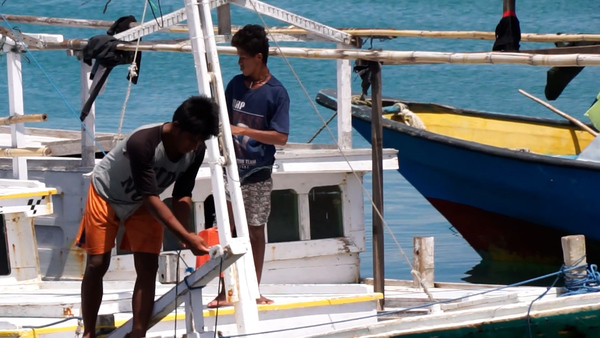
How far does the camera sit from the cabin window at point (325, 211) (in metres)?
7.95

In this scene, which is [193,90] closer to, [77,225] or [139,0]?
[139,0]

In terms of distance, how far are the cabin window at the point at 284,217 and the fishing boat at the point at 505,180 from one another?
3.83m

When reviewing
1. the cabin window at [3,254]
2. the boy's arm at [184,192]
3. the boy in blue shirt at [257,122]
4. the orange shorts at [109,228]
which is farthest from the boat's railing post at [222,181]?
the cabin window at [3,254]

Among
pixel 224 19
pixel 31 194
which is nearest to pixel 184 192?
pixel 31 194

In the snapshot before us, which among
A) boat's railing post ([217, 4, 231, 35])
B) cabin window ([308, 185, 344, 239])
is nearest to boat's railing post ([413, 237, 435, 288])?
cabin window ([308, 185, 344, 239])

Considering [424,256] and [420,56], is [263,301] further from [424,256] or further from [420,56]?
[424,256]

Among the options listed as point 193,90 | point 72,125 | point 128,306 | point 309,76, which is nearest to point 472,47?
point 309,76

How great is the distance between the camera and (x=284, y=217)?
785 cm

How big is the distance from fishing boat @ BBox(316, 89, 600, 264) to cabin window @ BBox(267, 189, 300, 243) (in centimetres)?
383

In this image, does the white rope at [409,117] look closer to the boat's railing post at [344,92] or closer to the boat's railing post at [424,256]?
the boat's railing post at [424,256]

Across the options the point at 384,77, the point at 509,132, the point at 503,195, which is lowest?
the point at 384,77

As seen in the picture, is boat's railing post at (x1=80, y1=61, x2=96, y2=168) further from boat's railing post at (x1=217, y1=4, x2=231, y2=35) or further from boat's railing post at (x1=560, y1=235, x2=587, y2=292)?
boat's railing post at (x1=560, y1=235, x2=587, y2=292)

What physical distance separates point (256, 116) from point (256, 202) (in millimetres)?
497

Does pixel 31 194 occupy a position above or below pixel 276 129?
below
